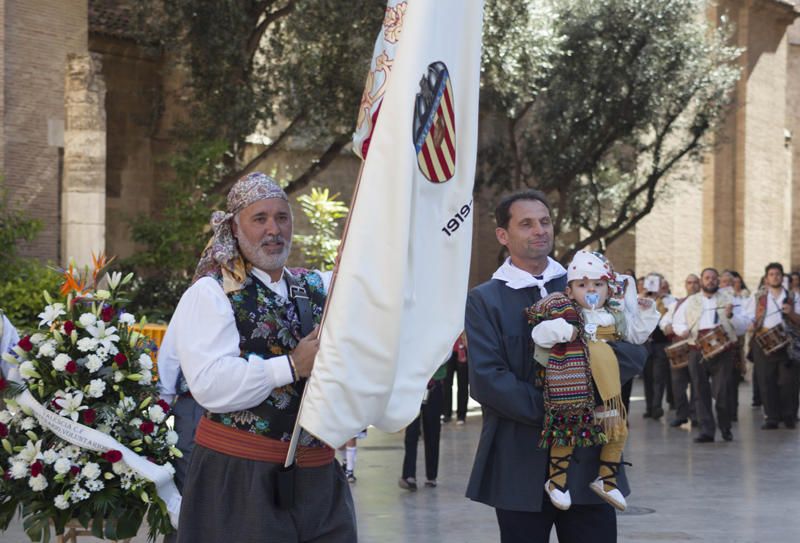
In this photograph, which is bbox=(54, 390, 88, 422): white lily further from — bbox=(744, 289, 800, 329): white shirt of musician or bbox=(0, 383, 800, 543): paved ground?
bbox=(744, 289, 800, 329): white shirt of musician

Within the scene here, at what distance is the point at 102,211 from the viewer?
2102 centimetres

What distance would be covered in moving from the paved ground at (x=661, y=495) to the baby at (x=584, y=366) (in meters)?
4.23

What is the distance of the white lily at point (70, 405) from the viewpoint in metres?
6.16

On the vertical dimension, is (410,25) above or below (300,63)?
below

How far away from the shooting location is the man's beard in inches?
176

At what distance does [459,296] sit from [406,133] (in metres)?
0.55

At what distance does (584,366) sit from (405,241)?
188cm

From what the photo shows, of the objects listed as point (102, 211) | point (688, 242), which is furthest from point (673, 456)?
point (688, 242)

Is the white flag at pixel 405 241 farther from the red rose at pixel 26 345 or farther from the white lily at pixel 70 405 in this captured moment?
the red rose at pixel 26 345

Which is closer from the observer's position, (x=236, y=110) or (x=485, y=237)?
(x=236, y=110)

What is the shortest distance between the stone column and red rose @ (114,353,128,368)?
1424cm

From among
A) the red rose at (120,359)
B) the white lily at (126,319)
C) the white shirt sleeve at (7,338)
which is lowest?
the red rose at (120,359)

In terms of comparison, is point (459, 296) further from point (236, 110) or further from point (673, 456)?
point (236, 110)

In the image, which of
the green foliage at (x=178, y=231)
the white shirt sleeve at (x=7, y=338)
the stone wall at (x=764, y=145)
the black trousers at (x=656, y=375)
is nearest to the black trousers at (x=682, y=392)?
the black trousers at (x=656, y=375)
